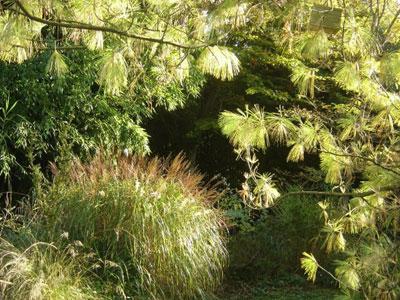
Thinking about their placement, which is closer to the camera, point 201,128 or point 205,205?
point 205,205

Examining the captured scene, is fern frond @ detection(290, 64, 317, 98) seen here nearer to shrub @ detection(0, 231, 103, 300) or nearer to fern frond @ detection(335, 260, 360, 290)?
fern frond @ detection(335, 260, 360, 290)

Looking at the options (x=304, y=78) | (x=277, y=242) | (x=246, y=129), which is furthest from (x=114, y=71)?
(x=277, y=242)

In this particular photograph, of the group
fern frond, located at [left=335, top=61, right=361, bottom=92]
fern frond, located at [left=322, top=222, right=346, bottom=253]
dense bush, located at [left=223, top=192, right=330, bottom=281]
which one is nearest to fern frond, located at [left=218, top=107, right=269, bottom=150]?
fern frond, located at [left=335, top=61, right=361, bottom=92]

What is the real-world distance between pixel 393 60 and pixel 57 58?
5.90 feet

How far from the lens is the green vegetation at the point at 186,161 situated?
11.6ft

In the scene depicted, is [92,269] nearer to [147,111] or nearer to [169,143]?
[147,111]

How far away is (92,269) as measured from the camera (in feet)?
17.4

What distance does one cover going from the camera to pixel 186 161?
685 cm

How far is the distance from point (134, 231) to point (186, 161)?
4.76 feet

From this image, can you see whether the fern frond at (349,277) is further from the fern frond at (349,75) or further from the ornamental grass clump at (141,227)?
the ornamental grass clump at (141,227)

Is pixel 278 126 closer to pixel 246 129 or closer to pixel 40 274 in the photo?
pixel 246 129

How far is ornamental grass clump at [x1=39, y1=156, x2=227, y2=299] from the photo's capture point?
5492 millimetres

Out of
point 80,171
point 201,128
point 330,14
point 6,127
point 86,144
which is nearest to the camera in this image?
point 330,14

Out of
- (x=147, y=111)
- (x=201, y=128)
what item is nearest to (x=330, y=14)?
(x=147, y=111)
